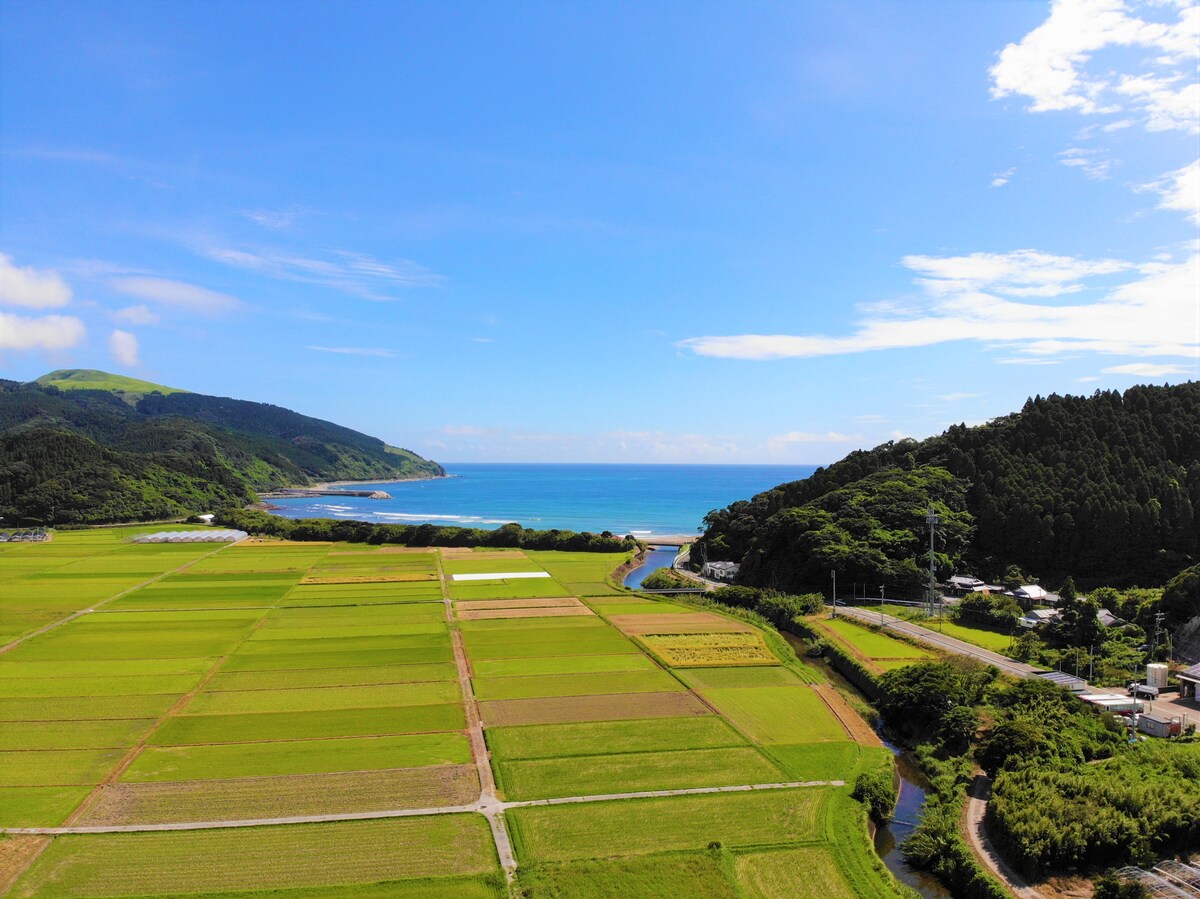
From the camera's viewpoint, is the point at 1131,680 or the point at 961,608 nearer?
the point at 1131,680

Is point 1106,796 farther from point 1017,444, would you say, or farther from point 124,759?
point 1017,444

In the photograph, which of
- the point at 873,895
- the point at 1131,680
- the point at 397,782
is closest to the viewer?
the point at 873,895

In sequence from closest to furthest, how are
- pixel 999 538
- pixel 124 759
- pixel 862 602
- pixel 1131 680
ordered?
pixel 124 759 < pixel 1131 680 < pixel 862 602 < pixel 999 538

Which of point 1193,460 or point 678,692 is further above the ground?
point 1193,460

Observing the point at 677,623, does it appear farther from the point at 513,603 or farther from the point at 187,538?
the point at 187,538

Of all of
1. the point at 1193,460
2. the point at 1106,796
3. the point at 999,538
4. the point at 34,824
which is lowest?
the point at 34,824

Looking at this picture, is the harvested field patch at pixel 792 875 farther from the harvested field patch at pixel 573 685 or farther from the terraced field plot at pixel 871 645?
the terraced field plot at pixel 871 645

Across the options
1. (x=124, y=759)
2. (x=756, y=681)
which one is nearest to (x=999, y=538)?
(x=756, y=681)
